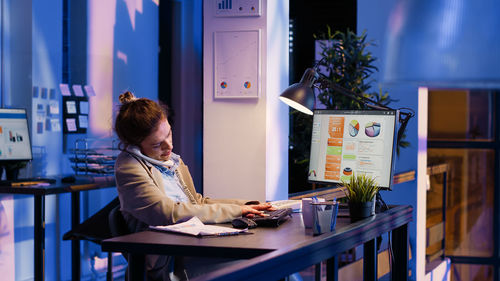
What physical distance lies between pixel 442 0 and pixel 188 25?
5.27m

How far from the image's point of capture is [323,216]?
213cm

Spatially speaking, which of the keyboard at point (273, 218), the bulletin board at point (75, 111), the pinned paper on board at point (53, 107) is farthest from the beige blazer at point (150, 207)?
the bulletin board at point (75, 111)

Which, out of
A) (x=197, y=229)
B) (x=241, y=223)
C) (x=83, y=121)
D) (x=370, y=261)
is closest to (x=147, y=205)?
(x=197, y=229)

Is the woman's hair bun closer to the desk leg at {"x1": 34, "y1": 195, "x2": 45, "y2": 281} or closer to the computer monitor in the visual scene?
the computer monitor

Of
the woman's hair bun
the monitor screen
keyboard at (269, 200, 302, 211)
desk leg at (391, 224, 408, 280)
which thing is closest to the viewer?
the woman's hair bun

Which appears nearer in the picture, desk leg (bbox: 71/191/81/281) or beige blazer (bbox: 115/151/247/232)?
beige blazer (bbox: 115/151/247/232)

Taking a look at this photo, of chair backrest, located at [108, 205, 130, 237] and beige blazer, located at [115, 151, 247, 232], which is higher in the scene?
Answer: beige blazer, located at [115, 151, 247, 232]

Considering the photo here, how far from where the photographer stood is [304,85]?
2836 millimetres

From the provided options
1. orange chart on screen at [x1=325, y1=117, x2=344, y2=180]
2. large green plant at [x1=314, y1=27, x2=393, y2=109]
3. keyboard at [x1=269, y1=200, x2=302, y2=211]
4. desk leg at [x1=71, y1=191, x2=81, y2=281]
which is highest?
large green plant at [x1=314, y1=27, x2=393, y2=109]

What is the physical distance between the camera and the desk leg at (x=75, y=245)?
472 centimetres

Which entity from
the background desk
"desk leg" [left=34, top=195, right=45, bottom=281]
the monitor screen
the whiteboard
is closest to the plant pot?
the whiteboard

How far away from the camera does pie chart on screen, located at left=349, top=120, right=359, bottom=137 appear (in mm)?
2852

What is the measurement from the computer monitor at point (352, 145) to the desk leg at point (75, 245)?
8.02 feet

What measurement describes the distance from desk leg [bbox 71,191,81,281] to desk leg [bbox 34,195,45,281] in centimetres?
62
